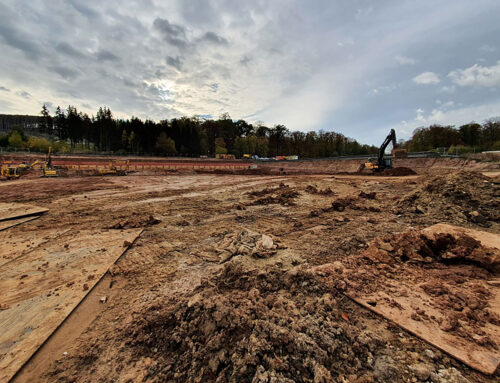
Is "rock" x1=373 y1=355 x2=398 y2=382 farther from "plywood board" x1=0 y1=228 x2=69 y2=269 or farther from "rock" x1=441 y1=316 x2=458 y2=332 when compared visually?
"plywood board" x1=0 y1=228 x2=69 y2=269

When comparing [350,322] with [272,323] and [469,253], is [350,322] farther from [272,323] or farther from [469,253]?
[469,253]

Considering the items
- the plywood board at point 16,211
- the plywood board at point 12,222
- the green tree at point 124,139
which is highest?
the green tree at point 124,139

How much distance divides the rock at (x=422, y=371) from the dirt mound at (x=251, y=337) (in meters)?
0.34

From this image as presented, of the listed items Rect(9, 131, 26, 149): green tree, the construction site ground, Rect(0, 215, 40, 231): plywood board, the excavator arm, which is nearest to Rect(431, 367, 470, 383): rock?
the construction site ground

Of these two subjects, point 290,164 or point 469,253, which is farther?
point 290,164

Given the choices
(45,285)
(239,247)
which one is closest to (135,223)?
(45,285)

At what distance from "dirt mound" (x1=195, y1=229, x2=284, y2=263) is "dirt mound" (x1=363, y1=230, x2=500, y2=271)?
2.02 meters

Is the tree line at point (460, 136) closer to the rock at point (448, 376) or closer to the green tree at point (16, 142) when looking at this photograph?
the rock at point (448, 376)

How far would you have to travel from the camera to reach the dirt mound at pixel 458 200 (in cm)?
612

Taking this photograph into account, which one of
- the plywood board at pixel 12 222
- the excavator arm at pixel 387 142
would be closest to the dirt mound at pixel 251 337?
the plywood board at pixel 12 222

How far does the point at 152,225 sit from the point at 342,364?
6.05 metres

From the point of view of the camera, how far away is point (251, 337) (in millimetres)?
2197

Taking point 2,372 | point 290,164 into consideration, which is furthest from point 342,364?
point 290,164

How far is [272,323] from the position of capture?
242cm
